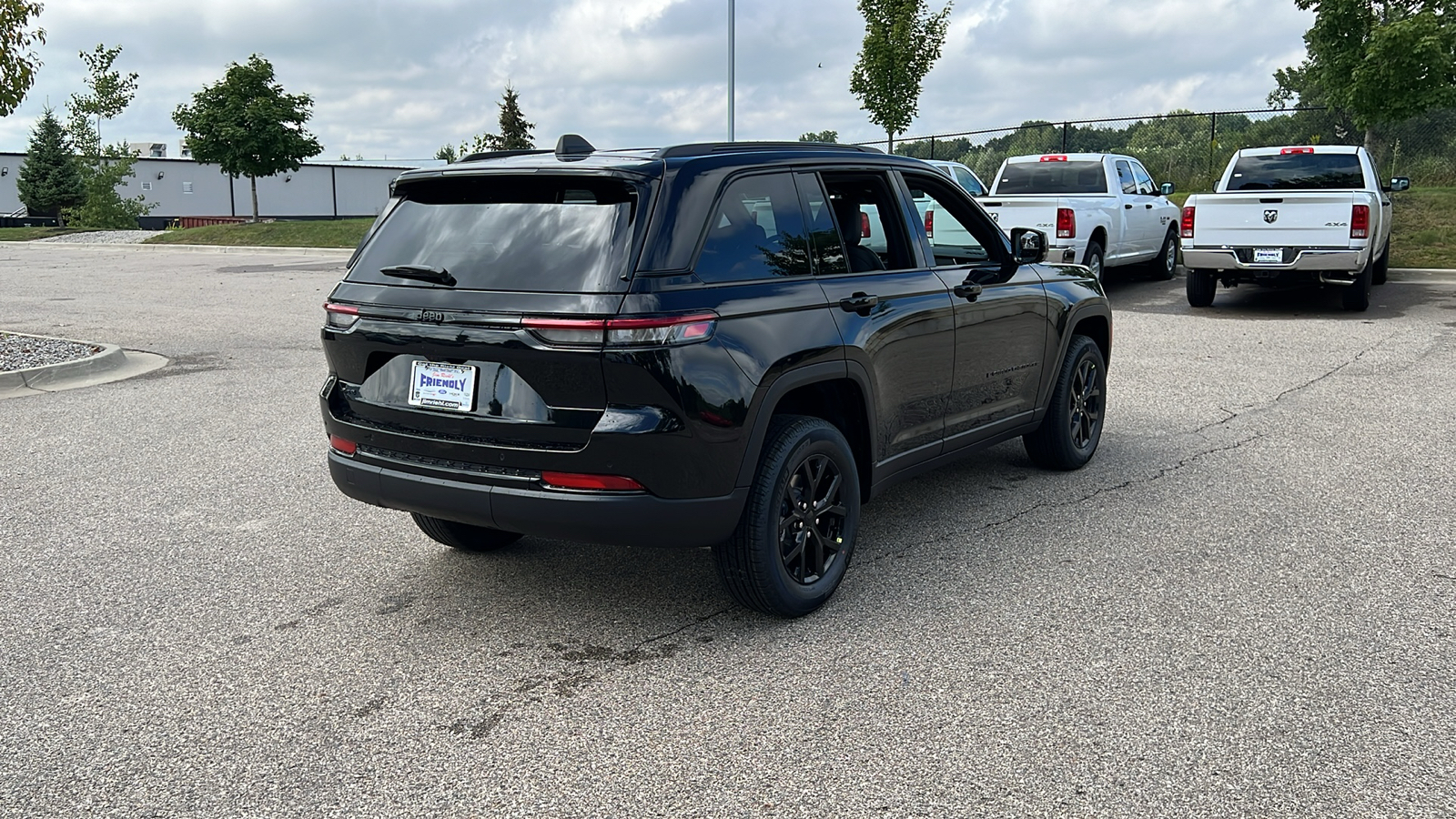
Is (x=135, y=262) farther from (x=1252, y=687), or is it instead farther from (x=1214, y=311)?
(x=1252, y=687)

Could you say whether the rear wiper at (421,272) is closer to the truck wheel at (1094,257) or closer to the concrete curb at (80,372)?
the concrete curb at (80,372)

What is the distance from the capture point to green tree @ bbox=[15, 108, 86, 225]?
49844 mm

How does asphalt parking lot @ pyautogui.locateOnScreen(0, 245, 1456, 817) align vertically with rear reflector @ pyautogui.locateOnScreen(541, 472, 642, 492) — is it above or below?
below

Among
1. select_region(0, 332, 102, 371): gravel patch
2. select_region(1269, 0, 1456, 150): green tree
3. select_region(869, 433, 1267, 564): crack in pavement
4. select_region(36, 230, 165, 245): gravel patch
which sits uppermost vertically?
select_region(1269, 0, 1456, 150): green tree

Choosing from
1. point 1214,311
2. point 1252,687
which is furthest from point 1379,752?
point 1214,311

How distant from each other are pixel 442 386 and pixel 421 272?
0.43 meters

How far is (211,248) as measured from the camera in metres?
34.1

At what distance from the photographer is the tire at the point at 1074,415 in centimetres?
645

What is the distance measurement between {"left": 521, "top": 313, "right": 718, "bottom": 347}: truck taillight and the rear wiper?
45 centimetres

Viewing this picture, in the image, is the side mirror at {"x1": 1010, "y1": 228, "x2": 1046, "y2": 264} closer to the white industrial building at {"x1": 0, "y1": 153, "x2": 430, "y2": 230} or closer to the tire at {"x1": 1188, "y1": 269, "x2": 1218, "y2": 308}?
the tire at {"x1": 1188, "y1": 269, "x2": 1218, "y2": 308}

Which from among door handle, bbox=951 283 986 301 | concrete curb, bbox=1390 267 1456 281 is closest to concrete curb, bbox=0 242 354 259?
concrete curb, bbox=1390 267 1456 281

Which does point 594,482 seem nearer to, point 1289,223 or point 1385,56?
point 1289,223

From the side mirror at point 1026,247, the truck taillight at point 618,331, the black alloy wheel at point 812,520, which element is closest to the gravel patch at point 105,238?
the side mirror at point 1026,247

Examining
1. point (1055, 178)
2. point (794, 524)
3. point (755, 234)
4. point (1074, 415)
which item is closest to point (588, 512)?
point (794, 524)
